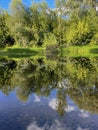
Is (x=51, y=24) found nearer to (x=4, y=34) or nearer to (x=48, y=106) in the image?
(x=4, y=34)

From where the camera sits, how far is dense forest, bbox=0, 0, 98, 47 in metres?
57.0

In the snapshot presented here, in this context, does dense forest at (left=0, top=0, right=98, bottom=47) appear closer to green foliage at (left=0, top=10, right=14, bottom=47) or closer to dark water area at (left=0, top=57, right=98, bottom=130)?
green foliage at (left=0, top=10, right=14, bottom=47)

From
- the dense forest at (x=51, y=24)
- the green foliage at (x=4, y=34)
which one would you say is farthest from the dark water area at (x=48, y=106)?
the green foliage at (x=4, y=34)

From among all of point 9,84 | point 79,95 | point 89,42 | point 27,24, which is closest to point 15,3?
point 27,24

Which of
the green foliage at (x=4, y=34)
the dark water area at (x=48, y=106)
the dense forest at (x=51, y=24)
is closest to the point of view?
the dark water area at (x=48, y=106)

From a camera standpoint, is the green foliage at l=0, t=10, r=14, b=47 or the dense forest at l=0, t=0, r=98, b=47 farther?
the green foliage at l=0, t=10, r=14, b=47

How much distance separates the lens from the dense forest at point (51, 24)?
187 feet

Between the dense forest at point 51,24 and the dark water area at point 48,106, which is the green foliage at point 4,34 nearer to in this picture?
the dense forest at point 51,24

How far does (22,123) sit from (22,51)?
47139 millimetres

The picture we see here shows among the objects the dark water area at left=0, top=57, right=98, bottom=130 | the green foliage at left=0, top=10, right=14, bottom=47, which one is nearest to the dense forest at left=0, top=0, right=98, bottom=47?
the green foliage at left=0, top=10, right=14, bottom=47

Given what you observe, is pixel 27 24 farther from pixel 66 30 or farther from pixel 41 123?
pixel 41 123

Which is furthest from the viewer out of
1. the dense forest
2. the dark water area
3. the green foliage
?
the green foliage

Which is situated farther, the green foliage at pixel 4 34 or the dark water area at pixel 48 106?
the green foliage at pixel 4 34

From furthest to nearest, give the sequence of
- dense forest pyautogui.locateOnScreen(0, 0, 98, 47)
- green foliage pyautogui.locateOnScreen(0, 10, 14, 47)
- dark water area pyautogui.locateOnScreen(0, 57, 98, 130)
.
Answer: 1. green foliage pyautogui.locateOnScreen(0, 10, 14, 47)
2. dense forest pyautogui.locateOnScreen(0, 0, 98, 47)
3. dark water area pyautogui.locateOnScreen(0, 57, 98, 130)
